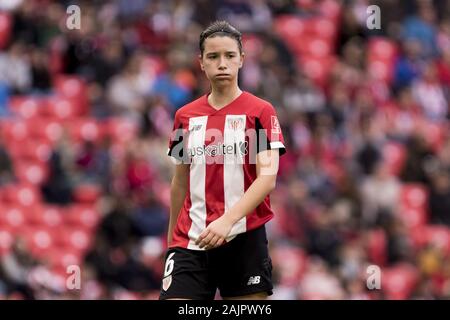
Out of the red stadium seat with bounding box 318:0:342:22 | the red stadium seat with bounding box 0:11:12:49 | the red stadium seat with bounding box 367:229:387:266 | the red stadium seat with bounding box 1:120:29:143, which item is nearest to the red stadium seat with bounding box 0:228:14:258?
the red stadium seat with bounding box 1:120:29:143

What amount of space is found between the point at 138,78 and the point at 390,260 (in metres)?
4.25

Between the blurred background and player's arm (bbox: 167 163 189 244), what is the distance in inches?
225

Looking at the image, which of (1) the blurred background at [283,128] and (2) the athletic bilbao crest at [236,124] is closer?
(2) the athletic bilbao crest at [236,124]

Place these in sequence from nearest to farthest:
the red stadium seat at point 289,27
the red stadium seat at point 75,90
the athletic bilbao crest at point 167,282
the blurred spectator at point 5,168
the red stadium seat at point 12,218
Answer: the athletic bilbao crest at point 167,282 < the red stadium seat at point 12,218 < the blurred spectator at point 5,168 < the red stadium seat at point 75,90 < the red stadium seat at point 289,27

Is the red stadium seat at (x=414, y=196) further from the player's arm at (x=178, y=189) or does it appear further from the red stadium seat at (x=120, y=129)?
the player's arm at (x=178, y=189)

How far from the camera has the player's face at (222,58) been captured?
295 inches

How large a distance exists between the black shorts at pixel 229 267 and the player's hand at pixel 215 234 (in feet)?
0.97

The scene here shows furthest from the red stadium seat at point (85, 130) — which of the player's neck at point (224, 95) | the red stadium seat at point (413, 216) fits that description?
the player's neck at point (224, 95)

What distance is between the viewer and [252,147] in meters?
7.53

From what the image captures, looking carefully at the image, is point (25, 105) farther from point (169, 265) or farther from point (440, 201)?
point (169, 265)

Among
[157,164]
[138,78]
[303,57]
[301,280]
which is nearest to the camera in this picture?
[301,280]

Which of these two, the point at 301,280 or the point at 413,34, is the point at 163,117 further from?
the point at 413,34

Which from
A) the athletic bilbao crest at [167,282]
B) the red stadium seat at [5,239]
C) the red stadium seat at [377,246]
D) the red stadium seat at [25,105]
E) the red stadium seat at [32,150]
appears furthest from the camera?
the red stadium seat at [25,105]

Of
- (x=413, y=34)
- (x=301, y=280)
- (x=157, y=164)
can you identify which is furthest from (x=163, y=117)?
(x=413, y=34)
